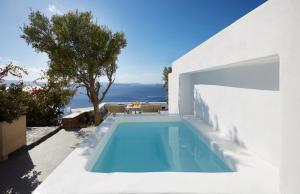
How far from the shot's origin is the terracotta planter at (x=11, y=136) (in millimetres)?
6719

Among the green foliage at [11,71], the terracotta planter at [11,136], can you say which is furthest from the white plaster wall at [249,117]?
the green foliage at [11,71]

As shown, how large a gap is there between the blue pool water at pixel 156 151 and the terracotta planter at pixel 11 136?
274 centimetres

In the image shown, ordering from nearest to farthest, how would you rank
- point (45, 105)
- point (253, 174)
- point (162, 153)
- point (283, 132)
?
1. point (283, 132)
2. point (253, 174)
3. point (162, 153)
4. point (45, 105)

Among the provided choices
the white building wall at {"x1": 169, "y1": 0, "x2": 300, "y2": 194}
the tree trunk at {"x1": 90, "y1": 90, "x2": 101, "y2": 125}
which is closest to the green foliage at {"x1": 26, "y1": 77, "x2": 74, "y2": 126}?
the tree trunk at {"x1": 90, "y1": 90, "x2": 101, "y2": 125}

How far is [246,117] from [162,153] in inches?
113

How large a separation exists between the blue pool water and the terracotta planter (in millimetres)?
2745

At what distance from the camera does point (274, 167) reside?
5098 mm

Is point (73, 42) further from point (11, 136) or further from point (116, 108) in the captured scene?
point (116, 108)

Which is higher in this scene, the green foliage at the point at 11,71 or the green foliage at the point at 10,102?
the green foliage at the point at 11,71

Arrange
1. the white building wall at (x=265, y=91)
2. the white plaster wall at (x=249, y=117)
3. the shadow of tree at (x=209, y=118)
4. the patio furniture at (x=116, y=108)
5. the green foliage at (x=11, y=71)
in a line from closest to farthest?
the white building wall at (x=265, y=91)
the white plaster wall at (x=249, y=117)
the shadow of tree at (x=209, y=118)
the green foliage at (x=11, y=71)
the patio furniture at (x=116, y=108)

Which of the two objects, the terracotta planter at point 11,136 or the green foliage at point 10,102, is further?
the green foliage at point 10,102

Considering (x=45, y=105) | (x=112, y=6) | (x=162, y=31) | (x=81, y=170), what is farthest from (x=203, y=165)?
(x=162, y=31)

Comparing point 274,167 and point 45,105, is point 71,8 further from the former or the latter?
point 274,167

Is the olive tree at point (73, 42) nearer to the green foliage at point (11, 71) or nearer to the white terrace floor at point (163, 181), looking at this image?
the green foliage at point (11, 71)
